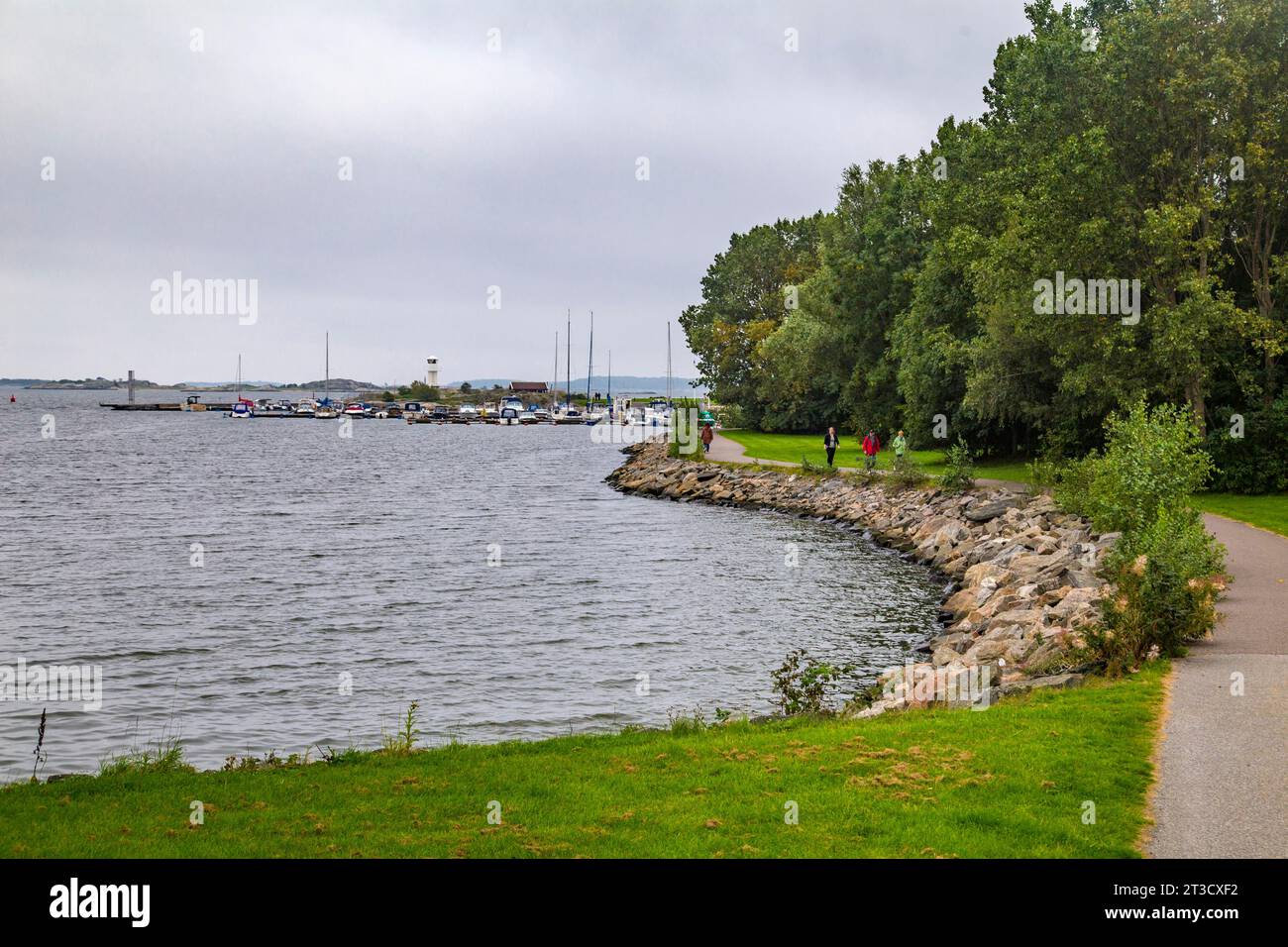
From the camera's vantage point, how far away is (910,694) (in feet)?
55.3

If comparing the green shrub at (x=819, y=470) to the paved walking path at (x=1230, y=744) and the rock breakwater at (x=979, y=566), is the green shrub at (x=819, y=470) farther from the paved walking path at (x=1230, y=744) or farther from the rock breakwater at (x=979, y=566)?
the paved walking path at (x=1230, y=744)

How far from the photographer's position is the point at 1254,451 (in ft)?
121

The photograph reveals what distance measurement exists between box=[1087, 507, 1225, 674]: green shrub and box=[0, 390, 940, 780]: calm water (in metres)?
5.76

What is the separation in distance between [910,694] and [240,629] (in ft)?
54.9

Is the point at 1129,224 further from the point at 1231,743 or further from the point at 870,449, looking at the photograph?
the point at 1231,743

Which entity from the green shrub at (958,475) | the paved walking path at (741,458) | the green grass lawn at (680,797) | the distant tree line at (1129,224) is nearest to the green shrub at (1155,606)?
the green grass lawn at (680,797)

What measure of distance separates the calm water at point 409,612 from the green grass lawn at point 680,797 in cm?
504

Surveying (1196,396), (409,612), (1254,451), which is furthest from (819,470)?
(409,612)

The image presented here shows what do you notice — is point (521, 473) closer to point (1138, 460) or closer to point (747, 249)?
point (747, 249)

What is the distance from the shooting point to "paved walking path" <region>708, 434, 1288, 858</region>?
31.8 ft

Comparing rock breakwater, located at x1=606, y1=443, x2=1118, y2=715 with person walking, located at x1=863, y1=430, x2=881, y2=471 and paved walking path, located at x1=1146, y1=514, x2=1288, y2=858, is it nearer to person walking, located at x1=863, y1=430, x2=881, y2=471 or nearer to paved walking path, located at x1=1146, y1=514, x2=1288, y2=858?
person walking, located at x1=863, y1=430, x2=881, y2=471

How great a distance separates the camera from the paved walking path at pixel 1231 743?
9.69 m

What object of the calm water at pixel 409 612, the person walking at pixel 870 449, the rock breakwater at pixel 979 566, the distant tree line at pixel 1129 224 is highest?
the distant tree line at pixel 1129 224
